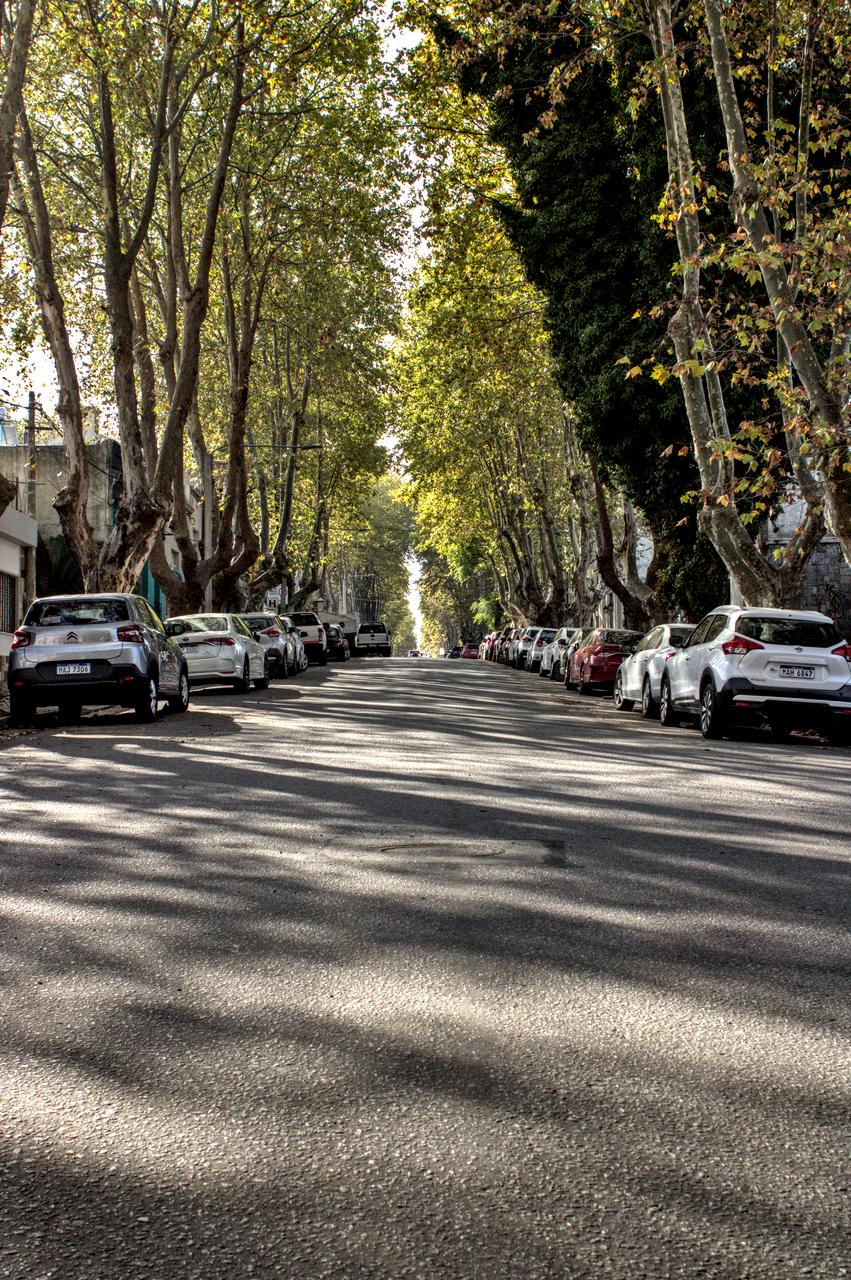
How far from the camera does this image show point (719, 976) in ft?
16.3

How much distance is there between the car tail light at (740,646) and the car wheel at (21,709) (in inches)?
350

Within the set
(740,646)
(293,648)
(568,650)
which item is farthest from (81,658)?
(568,650)

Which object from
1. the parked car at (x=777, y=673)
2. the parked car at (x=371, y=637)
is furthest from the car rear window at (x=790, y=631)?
the parked car at (x=371, y=637)

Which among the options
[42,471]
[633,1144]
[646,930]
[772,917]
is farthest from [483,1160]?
[42,471]

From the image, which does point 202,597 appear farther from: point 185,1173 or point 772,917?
point 185,1173

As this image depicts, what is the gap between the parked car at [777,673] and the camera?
16.1 metres

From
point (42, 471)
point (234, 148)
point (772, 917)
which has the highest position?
point (234, 148)

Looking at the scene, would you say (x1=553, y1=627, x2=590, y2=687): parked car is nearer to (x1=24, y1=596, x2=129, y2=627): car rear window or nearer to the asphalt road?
(x1=24, y1=596, x2=129, y2=627): car rear window

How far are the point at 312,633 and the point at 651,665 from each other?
28373 millimetres

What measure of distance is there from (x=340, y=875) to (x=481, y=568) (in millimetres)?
77838

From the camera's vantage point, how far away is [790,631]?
16422 mm

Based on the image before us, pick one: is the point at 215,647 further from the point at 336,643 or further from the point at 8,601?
the point at 336,643

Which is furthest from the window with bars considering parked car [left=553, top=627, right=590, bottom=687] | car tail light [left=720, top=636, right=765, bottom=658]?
car tail light [left=720, top=636, right=765, bottom=658]

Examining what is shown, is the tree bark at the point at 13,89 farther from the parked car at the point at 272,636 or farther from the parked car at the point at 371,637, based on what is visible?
the parked car at the point at 371,637
